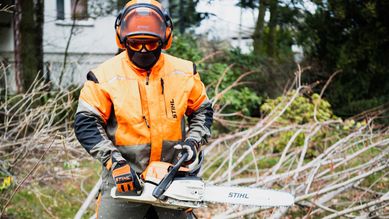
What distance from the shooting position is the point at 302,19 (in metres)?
10.5

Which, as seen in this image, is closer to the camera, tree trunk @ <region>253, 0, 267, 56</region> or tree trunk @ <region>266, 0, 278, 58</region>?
tree trunk @ <region>266, 0, 278, 58</region>

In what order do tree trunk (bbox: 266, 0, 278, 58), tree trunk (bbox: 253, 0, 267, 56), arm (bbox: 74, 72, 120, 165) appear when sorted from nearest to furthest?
arm (bbox: 74, 72, 120, 165)
tree trunk (bbox: 266, 0, 278, 58)
tree trunk (bbox: 253, 0, 267, 56)

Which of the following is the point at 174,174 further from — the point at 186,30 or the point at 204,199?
the point at 186,30

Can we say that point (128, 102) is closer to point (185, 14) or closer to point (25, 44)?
point (25, 44)

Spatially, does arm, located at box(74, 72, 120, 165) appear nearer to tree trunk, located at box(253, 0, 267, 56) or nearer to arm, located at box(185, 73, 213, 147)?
arm, located at box(185, 73, 213, 147)

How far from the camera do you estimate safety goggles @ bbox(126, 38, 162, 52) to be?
2697 millimetres

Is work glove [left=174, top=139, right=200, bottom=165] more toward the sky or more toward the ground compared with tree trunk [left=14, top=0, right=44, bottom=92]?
more toward the sky

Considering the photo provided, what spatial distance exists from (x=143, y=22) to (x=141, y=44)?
0.11 metres

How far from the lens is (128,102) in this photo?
2660 millimetres

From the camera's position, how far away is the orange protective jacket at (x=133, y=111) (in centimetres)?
266

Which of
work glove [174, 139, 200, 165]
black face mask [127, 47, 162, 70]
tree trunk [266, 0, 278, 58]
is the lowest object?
tree trunk [266, 0, 278, 58]

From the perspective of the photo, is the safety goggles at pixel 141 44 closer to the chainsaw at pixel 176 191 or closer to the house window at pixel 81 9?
the chainsaw at pixel 176 191

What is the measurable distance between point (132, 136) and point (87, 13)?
6.45 meters

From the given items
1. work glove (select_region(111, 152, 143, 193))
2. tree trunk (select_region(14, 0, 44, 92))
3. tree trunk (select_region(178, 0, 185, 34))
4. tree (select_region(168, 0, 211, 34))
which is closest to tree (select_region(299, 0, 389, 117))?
tree (select_region(168, 0, 211, 34))
